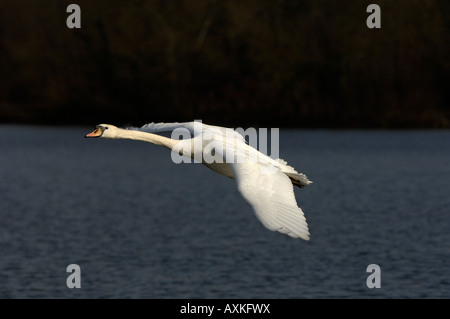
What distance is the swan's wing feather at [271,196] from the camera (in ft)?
35.3

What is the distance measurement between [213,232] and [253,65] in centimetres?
5158

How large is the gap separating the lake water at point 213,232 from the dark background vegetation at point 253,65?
17.7 meters

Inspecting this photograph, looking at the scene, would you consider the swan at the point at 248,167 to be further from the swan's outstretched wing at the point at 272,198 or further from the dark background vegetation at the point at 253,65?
the dark background vegetation at the point at 253,65

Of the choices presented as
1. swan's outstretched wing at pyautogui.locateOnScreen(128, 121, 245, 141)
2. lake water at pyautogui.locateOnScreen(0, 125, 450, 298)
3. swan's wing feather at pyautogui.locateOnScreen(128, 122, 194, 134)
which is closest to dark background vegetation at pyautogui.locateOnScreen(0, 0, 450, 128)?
lake water at pyautogui.locateOnScreen(0, 125, 450, 298)

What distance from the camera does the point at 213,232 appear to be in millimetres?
37062

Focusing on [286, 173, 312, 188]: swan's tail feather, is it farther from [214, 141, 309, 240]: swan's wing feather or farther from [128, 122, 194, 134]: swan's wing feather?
[128, 122, 194, 134]: swan's wing feather

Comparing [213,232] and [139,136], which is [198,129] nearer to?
[139,136]

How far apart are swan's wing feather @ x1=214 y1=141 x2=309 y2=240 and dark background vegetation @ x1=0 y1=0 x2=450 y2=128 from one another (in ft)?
232

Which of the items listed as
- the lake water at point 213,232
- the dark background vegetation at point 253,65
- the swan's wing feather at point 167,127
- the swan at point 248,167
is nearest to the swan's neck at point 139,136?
the swan at point 248,167

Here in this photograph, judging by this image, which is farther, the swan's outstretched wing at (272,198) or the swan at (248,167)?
the swan at (248,167)

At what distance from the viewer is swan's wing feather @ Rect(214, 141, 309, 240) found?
10.8m

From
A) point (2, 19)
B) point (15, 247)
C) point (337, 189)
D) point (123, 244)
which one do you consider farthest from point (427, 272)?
point (2, 19)

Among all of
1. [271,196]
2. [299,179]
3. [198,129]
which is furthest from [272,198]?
[198,129]

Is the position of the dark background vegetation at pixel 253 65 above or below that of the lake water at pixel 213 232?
above
